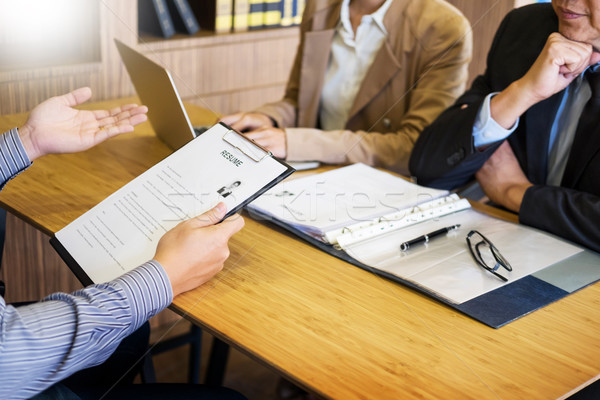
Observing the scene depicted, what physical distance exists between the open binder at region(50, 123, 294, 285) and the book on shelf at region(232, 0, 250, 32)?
1519 mm

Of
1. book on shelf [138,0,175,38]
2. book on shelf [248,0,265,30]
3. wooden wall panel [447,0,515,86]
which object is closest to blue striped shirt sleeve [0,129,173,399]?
book on shelf [138,0,175,38]

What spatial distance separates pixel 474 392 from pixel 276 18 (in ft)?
7.17

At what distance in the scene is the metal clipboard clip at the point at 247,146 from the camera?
113 cm

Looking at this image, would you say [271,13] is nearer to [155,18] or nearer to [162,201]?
[155,18]

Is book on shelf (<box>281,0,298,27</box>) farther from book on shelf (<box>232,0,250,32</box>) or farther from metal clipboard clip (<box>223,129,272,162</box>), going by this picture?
metal clipboard clip (<box>223,129,272,162</box>)

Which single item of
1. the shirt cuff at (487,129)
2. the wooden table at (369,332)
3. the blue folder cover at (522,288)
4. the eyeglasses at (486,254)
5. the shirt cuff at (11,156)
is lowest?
the wooden table at (369,332)

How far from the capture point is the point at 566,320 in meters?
1.01

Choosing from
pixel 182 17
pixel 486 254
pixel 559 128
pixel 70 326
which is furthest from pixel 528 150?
pixel 182 17

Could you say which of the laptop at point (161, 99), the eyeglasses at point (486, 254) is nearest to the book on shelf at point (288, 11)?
the laptop at point (161, 99)

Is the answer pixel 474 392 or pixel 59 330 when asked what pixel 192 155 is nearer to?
pixel 59 330

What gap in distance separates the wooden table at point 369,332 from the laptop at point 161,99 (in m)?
0.38

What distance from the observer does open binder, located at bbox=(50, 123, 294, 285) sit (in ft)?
3.56

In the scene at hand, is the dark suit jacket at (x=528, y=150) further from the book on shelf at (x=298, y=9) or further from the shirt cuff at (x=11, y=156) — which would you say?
the book on shelf at (x=298, y=9)

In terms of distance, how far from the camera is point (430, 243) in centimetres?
121
